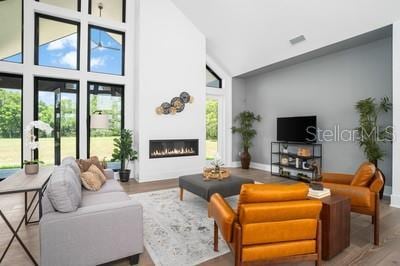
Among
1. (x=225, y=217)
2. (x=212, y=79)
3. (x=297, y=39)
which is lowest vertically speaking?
(x=225, y=217)

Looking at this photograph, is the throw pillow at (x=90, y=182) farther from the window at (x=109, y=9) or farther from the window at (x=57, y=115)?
the window at (x=109, y=9)

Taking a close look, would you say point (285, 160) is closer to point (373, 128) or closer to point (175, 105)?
point (373, 128)

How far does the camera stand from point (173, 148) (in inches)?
239

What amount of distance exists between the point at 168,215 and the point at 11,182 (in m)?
1.99

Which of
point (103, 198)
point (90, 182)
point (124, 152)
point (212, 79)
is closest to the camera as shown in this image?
point (103, 198)

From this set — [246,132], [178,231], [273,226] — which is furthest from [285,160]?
[273,226]

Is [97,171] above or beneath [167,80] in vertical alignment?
beneath

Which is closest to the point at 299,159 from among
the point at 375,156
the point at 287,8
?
the point at 375,156

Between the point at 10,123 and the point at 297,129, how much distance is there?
272 inches

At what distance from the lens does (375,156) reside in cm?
416

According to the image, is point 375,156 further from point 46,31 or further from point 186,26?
point 46,31

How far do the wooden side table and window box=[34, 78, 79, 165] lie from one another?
5488mm

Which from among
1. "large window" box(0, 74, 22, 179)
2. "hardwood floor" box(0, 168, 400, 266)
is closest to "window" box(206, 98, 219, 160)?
"hardwood floor" box(0, 168, 400, 266)

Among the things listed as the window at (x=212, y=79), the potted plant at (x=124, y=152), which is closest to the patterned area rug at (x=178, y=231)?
the potted plant at (x=124, y=152)
